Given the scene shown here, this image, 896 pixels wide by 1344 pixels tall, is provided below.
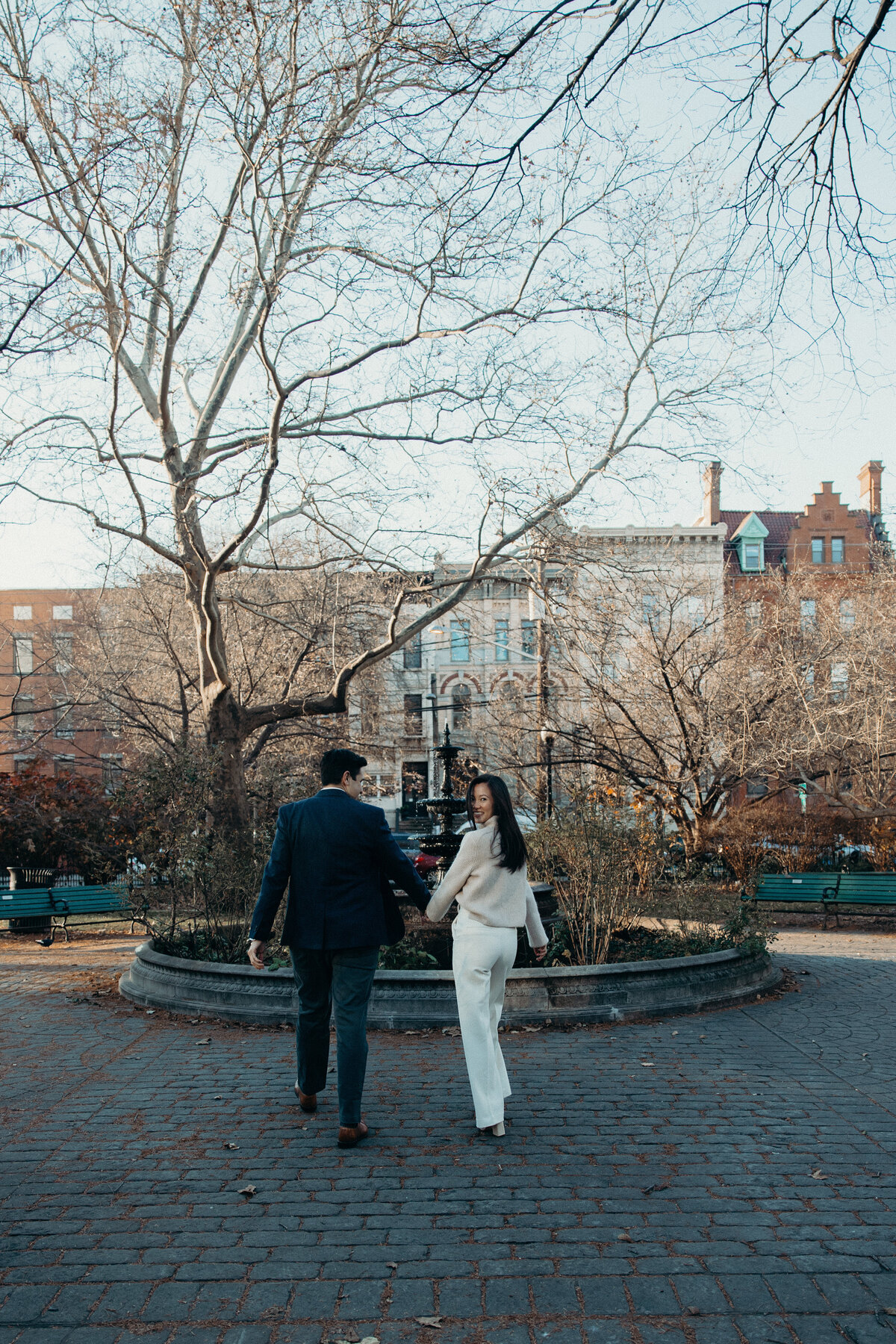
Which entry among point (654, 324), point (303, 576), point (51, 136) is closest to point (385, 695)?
point (303, 576)

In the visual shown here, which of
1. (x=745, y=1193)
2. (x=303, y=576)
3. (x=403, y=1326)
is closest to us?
(x=403, y=1326)

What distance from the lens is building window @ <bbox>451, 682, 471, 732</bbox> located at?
27438 mm

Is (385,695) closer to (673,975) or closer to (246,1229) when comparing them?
(673,975)

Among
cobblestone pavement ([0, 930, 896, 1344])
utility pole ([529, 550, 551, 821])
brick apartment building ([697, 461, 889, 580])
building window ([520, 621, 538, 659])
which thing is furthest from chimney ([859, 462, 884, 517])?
cobblestone pavement ([0, 930, 896, 1344])

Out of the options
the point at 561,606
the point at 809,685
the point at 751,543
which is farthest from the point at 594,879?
the point at 751,543

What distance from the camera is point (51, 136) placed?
967 centimetres

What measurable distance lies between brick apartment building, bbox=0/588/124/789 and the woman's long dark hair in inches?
446

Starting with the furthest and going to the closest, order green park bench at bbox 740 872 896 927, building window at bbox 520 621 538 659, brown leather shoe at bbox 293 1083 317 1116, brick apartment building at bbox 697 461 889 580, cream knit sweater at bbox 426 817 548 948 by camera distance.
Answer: brick apartment building at bbox 697 461 889 580, building window at bbox 520 621 538 659, green park bench at bbox 740 872 896 927, brown leather shoe at bbox 293 1083 317 1116, cream knit sweater at bbox 426 817 548 948

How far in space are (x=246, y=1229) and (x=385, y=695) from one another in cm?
2512

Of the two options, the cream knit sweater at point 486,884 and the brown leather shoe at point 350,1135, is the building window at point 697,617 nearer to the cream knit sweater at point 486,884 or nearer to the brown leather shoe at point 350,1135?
the cream knit sweater at point 486,884

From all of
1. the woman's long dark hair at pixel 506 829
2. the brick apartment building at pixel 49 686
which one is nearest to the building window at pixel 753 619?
the brick apartment building at pixel 49 686

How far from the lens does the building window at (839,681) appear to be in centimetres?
1881

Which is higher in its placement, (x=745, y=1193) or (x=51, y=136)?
(x=51, y=136)

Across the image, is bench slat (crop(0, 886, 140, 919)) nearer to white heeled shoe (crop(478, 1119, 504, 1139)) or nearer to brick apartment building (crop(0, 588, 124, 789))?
brick apartment building (crop(0, 588, 124, 789))
